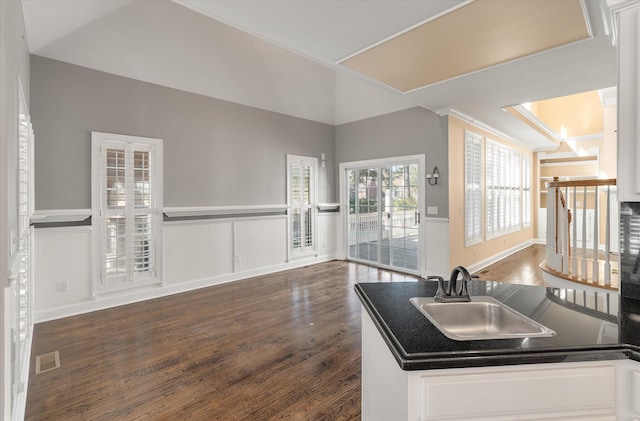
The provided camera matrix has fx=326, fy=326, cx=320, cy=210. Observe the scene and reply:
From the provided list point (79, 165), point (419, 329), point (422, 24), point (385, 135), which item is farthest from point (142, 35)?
point (419, 329)

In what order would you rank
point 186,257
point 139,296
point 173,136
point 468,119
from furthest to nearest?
1. point 468,119
2. point 186,257
3. point 173,136
4. point 139,296

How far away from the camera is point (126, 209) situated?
4070 millimetres

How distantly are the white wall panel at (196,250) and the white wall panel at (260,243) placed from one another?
0.54 feet

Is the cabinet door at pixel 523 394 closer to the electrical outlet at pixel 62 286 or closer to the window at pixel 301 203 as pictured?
the electrical outlet at pixel 62 286

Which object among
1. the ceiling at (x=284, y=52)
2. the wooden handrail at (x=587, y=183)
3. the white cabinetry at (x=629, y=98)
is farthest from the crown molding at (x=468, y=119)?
the white cabinetry at (x=629, y=98)

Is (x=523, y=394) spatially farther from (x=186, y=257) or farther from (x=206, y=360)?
(x=186, y=257)

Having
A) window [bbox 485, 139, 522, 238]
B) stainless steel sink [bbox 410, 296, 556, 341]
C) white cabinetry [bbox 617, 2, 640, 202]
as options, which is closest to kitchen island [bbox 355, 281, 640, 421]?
stainless steel sink [bbox 410, 296, 556, 341]

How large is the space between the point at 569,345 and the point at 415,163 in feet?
15.1

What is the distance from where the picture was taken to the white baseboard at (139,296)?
359 cm

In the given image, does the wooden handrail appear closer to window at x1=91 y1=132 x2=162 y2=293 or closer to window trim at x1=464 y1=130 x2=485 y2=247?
window trim at x1=464 y1=130 x2=485 y2=247

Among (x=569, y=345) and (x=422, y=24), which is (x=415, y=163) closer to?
(x=422, y=24)

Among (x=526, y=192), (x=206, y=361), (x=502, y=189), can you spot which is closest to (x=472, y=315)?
(x=206, y=361)

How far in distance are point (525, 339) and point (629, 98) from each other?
3.80 feet

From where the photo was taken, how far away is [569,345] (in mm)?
1091
